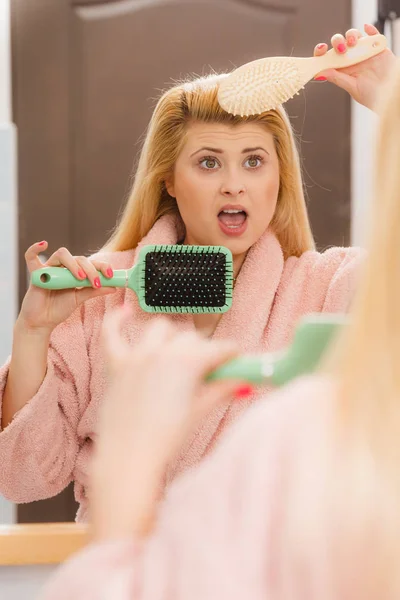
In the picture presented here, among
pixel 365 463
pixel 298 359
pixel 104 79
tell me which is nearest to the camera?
pixel 365 463

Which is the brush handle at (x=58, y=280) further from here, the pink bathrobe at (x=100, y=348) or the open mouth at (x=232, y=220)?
the open mouth at (x=232, y=220)

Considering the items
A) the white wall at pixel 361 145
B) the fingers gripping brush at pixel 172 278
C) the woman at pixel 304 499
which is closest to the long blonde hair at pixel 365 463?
the woman at pixel 304 499

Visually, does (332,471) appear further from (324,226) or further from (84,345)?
(324,226)

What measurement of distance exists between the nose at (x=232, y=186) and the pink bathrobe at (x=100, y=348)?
67 millimetres

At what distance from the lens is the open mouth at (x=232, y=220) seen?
2.91 ft

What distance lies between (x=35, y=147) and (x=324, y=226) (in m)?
0.40

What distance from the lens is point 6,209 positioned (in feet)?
3.11

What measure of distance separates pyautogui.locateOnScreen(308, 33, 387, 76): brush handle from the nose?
6.0 inches

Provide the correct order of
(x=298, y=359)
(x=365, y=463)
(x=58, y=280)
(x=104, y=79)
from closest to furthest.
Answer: (x=365, y=463), (x=298, y=359), (x=58, y=280), (x=104, y=79)

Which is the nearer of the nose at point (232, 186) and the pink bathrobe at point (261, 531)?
the pink bathrobe at point (261, 531)

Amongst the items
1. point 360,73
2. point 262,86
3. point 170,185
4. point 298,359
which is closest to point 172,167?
point 170,185

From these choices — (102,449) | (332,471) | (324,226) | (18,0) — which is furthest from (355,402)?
(18,0)

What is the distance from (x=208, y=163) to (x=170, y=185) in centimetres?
6

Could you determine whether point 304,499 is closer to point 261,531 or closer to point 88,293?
point 261,531
